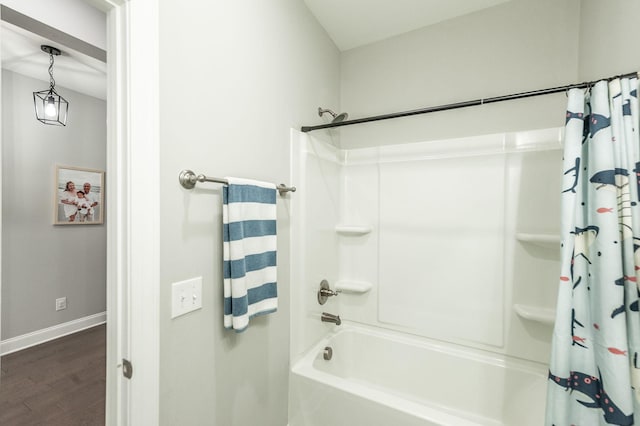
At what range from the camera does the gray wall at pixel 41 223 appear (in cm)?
277

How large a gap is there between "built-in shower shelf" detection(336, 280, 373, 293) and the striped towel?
83 centimetres

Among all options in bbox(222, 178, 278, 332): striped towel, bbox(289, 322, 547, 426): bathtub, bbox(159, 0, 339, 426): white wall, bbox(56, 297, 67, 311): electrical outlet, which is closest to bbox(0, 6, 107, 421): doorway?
bbox(56, 297, 67, 311): electrical outlet

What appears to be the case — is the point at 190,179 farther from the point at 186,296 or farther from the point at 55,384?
the point at 55,384

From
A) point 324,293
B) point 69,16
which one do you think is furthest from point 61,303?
point 324,293

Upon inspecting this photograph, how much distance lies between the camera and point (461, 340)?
1.85 meters

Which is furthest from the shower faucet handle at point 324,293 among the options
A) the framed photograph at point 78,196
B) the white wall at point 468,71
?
the framed photograph at point 78,196

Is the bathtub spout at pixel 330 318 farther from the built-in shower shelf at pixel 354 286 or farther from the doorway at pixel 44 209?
the doorway at pixel 44 209

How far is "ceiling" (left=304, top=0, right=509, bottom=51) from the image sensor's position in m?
1.78

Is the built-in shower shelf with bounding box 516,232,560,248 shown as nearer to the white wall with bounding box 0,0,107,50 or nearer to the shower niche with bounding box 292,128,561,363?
the shower niche with bounding box 292,128,561,363

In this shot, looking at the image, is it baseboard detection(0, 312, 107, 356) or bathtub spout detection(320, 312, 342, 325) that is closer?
bathtub spout detection(320, 312, 342, 325)

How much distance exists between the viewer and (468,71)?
1.86 meters

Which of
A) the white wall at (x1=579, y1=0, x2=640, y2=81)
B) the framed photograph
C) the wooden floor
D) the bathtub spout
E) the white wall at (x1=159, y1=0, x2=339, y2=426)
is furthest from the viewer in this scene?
the framed photograph

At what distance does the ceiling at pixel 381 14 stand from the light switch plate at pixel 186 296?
69.6 inches

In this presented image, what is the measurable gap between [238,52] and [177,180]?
26.8 inches
